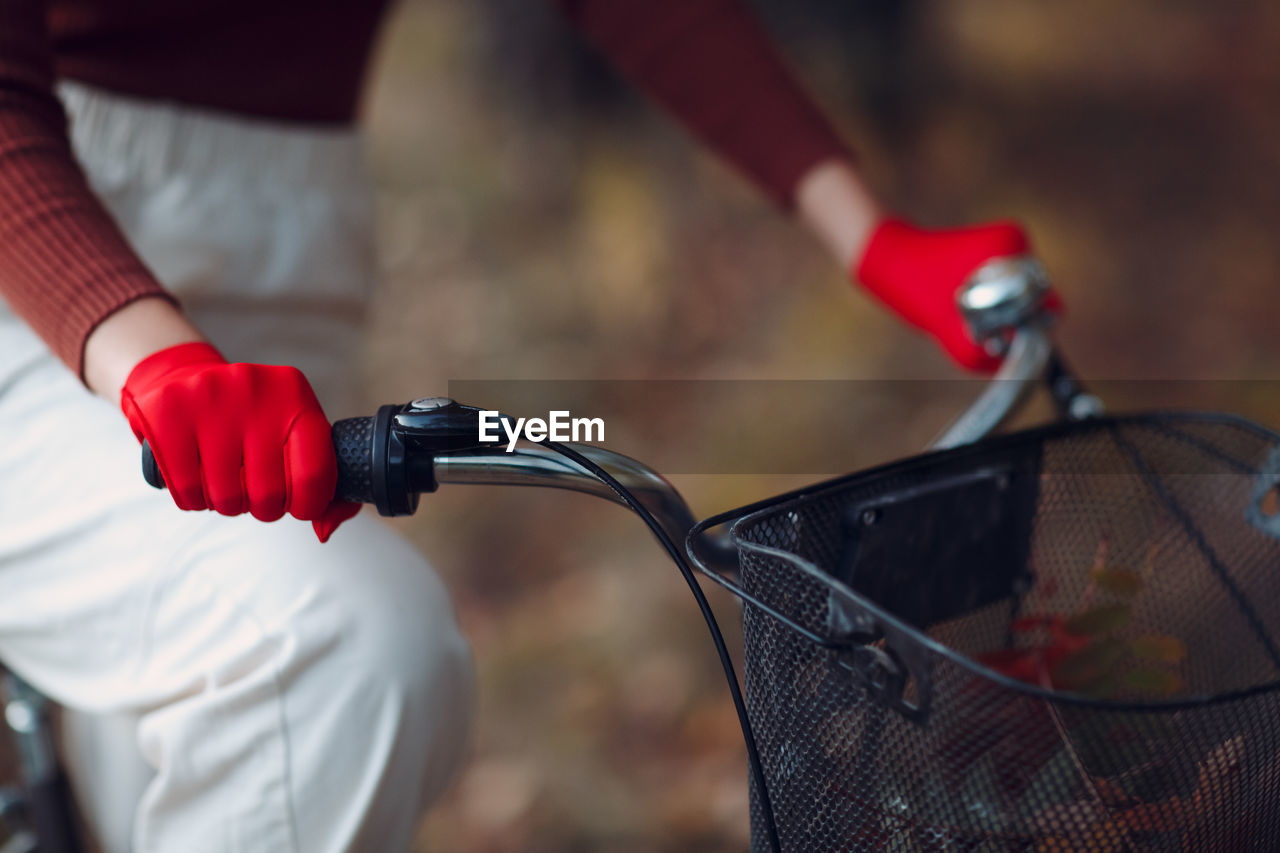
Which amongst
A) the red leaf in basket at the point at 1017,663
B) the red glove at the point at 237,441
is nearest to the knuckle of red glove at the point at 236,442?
the red glove at the point at 237,441

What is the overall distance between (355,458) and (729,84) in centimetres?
78

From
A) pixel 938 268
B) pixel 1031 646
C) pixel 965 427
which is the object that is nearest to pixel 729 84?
pixel 938 268

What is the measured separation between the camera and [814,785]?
0.58 metres

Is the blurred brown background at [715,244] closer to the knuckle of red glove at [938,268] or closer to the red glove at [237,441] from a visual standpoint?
the knuckle of red glove at [938,268]

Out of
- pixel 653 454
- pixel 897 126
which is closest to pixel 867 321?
pixel 897 126

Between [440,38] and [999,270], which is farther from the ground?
[440,38]

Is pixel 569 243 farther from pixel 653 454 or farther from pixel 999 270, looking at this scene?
pixel 999 270

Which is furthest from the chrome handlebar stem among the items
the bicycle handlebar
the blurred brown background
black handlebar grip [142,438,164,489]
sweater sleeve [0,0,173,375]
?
the blurred brown background

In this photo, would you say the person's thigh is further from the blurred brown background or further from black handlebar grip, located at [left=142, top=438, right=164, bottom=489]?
the blurred brown background

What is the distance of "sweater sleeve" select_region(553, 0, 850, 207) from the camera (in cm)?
117

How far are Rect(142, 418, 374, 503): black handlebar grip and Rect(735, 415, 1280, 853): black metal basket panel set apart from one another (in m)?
Answer: 0.22

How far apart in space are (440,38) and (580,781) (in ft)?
6.99

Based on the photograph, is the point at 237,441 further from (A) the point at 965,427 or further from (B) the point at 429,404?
(A) the point at 965,427

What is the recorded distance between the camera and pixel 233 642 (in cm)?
71
